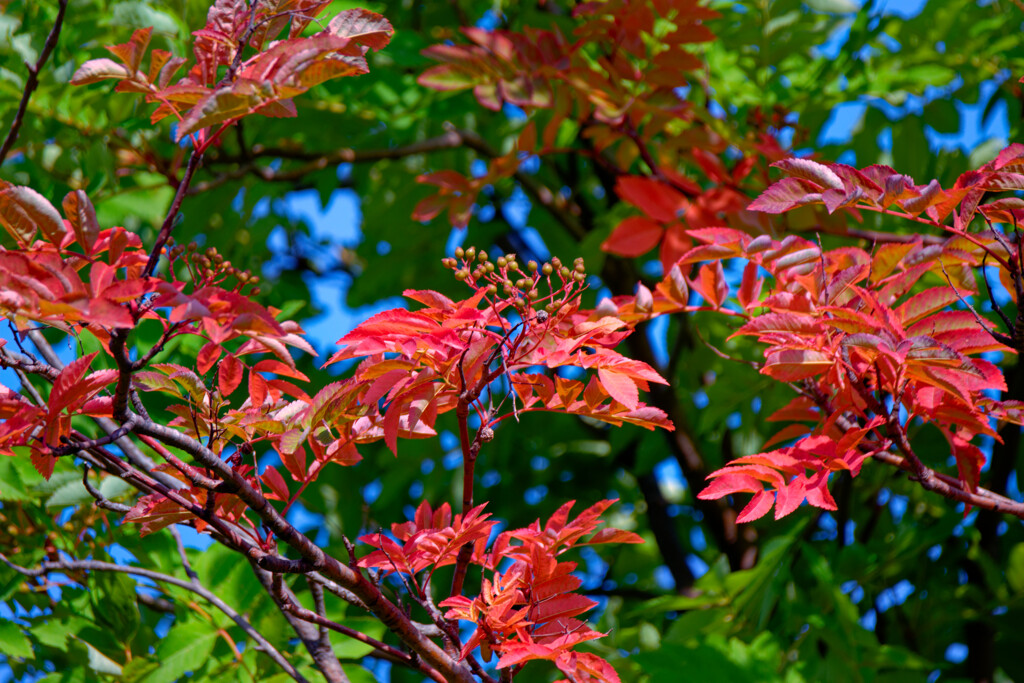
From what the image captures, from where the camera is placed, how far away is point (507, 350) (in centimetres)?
97

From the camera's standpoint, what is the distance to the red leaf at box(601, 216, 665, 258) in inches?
69.4

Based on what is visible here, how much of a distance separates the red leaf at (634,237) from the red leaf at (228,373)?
Result: 2.93 feet

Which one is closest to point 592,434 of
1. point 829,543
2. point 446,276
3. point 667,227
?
point 446,276

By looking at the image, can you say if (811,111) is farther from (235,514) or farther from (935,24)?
(235,514)

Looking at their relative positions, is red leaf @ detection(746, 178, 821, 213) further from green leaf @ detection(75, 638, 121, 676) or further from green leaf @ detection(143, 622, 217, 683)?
green leaf @ detection(75, 638, 121, 676)

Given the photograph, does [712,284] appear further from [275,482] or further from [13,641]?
[13,641]

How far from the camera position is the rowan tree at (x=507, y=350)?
0.92 m

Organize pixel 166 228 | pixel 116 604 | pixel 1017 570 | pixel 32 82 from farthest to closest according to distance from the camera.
→ pixel 1017 570, pixel 116 604, pixel 32 82, pixel 166 228

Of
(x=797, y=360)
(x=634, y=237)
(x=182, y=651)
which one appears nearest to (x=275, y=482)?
(x=182, y=651)

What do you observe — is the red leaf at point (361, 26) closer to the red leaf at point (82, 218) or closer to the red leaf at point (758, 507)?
the red leaf at point (82, 218)

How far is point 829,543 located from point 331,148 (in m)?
1.68

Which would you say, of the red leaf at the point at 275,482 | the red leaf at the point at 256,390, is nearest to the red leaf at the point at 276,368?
the red leaf at the point at 256,390

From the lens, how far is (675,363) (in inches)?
97.6

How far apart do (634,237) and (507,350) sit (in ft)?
2.87
